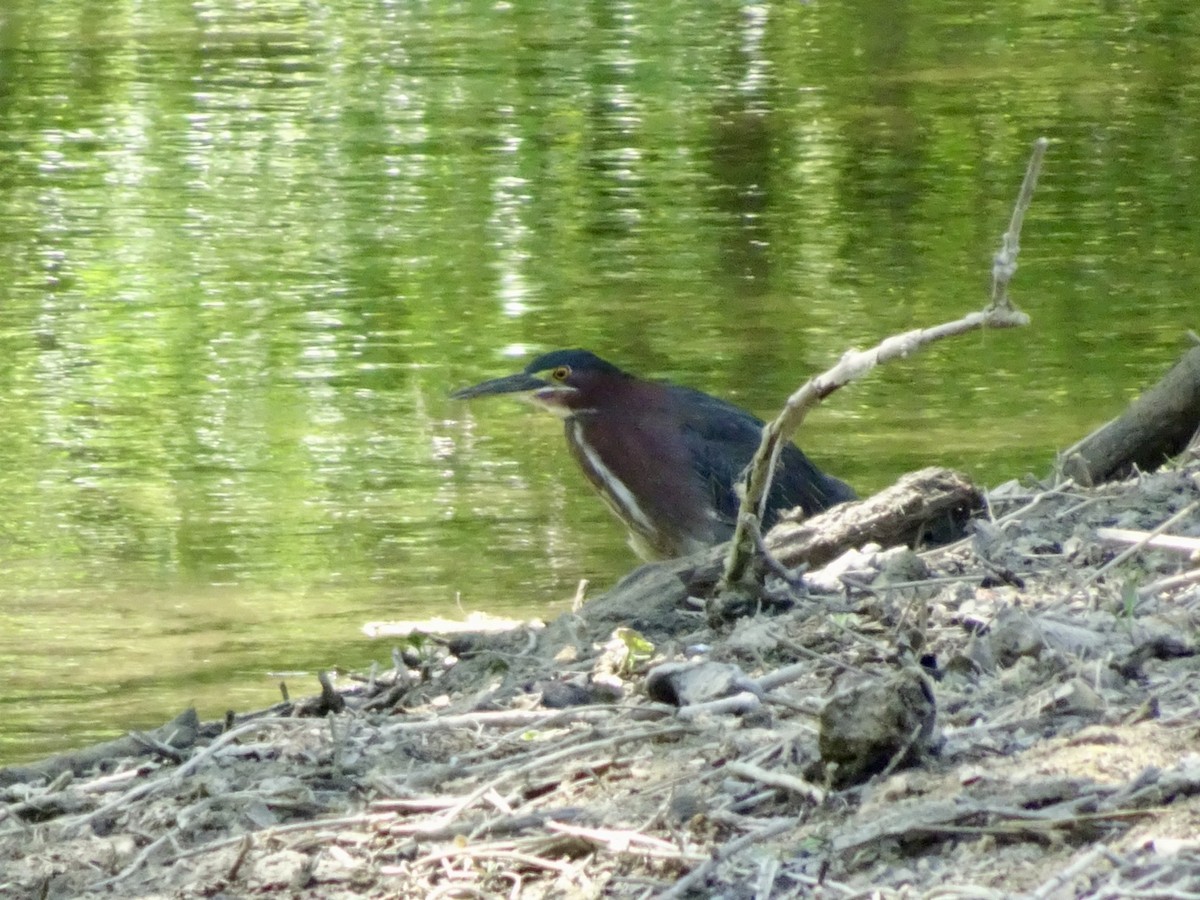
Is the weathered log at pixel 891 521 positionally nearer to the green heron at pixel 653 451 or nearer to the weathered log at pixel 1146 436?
the weathered log at pixel 1146 436

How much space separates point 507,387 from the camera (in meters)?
6.52

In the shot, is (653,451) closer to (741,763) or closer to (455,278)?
(741,763)

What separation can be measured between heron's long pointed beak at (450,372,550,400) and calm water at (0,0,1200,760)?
0.73 metres

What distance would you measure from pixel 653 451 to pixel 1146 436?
5.21 ft

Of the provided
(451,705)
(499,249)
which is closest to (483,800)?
(451,705)

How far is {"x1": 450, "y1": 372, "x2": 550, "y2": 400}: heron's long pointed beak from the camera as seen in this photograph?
6.47m

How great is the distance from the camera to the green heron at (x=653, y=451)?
6441 mm

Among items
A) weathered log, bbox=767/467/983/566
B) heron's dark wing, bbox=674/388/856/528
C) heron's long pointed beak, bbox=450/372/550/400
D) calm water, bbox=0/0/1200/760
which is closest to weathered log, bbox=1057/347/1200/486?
weathered log, bbox=767/467/983/566

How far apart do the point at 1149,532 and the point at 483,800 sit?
1.61 metres

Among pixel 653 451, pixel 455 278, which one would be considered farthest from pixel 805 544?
pixel 455 278

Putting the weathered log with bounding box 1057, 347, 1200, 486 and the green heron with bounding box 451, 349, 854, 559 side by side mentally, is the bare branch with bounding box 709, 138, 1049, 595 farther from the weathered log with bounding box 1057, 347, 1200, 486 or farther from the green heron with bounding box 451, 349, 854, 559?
the green heron with bounding box 451, 349, 854, 559

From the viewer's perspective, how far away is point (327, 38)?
15961 mm

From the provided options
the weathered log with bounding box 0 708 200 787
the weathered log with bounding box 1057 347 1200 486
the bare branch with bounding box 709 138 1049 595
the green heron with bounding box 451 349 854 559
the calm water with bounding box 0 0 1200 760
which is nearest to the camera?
the bare branch with bounding box 709 138 1049 595

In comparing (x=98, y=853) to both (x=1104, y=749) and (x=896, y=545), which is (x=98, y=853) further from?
(x=896, y=545)
